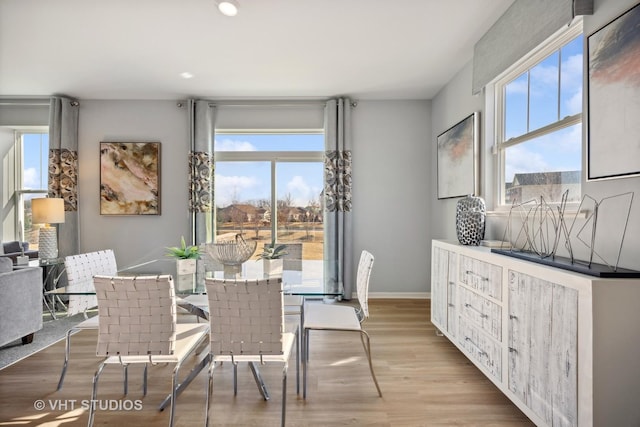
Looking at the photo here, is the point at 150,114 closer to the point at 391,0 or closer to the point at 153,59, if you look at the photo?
the point at 153,59

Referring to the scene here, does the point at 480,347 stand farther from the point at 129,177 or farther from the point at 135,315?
the point at 129,177

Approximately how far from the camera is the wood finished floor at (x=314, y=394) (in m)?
2.03

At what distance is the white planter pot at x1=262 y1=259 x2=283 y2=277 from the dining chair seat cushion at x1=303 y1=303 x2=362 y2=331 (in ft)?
1.24

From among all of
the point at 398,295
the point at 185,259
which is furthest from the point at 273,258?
the point at 398,295

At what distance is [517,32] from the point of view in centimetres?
244

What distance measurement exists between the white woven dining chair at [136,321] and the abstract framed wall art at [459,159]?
2.81 m

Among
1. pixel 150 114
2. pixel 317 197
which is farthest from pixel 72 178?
pixel 317 197

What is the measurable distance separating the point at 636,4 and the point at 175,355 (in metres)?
2.88

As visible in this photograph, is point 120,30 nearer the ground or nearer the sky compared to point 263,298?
nearer the sky

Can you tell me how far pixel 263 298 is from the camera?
1.76m

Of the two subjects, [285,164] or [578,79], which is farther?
[285,164]

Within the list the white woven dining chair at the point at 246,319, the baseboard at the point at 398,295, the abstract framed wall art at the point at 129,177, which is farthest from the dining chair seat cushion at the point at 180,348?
the abstract framed wall art at the point at 129,177

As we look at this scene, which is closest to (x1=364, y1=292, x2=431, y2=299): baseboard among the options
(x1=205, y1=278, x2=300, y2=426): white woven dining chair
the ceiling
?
the ceiling

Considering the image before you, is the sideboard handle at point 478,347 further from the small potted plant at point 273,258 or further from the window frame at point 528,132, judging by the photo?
the small potted plant at point 273,258
